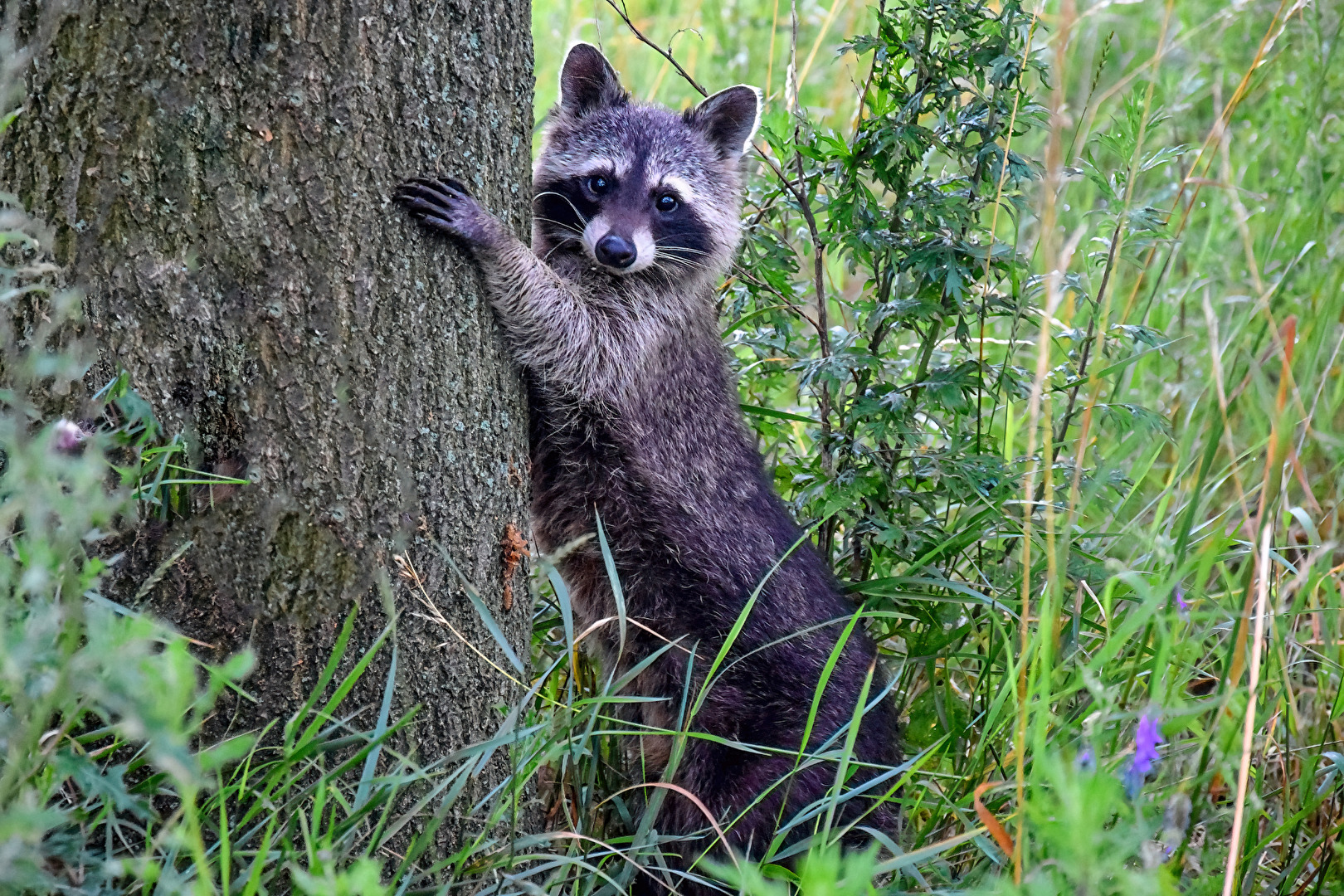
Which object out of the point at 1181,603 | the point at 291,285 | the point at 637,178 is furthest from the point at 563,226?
the point at 1181,603

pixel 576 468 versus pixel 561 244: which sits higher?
pixel 561 244

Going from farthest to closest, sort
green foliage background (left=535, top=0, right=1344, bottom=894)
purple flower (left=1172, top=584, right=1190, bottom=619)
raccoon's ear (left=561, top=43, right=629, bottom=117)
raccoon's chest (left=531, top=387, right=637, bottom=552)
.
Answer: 1. raccoon's ear (left=561, top=43, right=629, bottom=117)
2. raccoon's chest (left=531, top=387, right=637, bottom=552)
3. green foliage background (left=535, top=0, right=1344, bottom=894)
4. purple flower (left=1172, top=584, right=1190, bottom=619)

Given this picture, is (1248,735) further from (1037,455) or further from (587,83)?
(587,83)

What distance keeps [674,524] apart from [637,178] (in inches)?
48.9

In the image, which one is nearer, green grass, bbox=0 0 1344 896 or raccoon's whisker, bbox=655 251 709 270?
green grass, bbox=0 0 1344 896

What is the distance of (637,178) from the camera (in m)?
3.81

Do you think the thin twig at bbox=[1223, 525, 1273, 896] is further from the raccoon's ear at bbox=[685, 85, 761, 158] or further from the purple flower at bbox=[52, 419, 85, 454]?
the raccoon's ear at bbox=[685, 85, 761, 158]

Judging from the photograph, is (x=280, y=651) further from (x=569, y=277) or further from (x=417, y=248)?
(x=569, y=277)

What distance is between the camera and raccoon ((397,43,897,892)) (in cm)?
306

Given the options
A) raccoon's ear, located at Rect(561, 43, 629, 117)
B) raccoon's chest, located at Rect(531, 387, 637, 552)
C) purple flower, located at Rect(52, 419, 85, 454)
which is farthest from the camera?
raccoon's ear, located at Rect(561, 43, 629, 117)

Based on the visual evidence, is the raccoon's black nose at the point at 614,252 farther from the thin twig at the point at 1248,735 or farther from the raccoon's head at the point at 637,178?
the thin twig at the point at 1248,735

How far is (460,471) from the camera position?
249 centimetres

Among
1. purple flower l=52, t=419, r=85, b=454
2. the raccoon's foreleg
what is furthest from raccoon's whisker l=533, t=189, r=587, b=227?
purple flower l=52, t=419, r=85, b=454

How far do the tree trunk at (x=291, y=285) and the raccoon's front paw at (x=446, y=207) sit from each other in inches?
1.3
